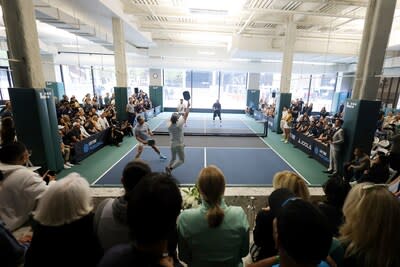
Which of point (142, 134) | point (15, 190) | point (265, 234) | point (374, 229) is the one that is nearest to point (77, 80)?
point (142, 134)

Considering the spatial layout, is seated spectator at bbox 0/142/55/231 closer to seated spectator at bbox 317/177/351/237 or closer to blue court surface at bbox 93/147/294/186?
seated spectator at bbox 317/177/351/237

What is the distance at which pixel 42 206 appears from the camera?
55.7 inches

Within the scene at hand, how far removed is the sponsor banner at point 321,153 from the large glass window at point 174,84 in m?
14.4

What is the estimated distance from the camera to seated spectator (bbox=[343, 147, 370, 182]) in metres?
5.38

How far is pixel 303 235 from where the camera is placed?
938 mm

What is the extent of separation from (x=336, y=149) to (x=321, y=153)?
1281mm

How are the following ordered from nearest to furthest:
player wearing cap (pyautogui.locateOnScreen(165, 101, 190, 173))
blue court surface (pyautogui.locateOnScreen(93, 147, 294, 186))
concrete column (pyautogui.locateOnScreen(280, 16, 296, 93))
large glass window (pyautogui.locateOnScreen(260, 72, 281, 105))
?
1. player wearing cap (pyautogui.locateOnScreen(165, 101, 190, 173))
2. blue court surface (pyautogui.locateOnScreen(93, 147, 294, 186))
3. concrete column (pyautogui.locateOnScreen(280, 16, 296, 93))
4. large glass window (pyautogui.locateOnScreen(260, 72, 281, 105))

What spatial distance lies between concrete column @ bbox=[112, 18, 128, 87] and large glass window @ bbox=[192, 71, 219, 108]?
10605 mm

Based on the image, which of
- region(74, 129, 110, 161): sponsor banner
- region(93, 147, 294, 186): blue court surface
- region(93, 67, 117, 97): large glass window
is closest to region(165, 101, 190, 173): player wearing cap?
region(93, 147, 294, 186): blue court surface

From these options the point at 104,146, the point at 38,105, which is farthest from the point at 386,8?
the point at 104,146

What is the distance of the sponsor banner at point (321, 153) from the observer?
7.22m

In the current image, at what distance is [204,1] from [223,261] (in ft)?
27.6

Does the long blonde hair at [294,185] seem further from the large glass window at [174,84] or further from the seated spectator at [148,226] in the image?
the large glass window at [174,84]

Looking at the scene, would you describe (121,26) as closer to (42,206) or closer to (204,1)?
(204,1)
